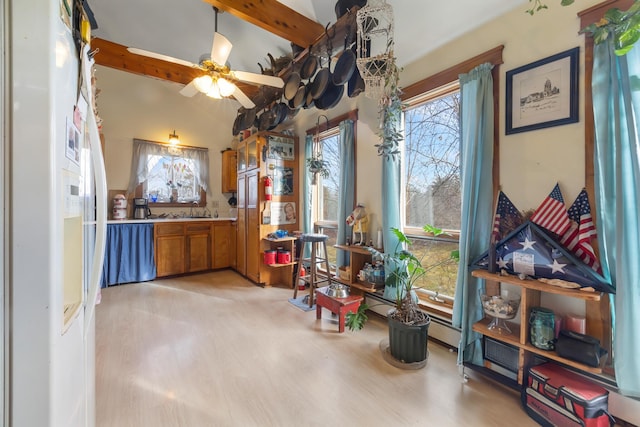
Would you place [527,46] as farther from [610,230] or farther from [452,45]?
[610,230]

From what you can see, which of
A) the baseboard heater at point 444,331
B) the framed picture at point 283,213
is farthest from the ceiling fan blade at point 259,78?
the baseboard heater at point 444,331

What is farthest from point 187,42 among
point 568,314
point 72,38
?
point 568,314

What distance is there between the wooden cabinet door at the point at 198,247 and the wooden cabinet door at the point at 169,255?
4.3 inches

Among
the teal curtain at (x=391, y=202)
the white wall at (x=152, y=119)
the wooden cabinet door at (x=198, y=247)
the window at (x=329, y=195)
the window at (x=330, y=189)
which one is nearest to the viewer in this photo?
the teal curtain at (x=391, y=202)

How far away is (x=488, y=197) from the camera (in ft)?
6.54

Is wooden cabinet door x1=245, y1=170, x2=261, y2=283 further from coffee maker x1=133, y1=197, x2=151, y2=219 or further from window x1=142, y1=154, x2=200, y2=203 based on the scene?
coffee maker x1=133, y1=197, x2=151, y2=219

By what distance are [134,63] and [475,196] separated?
176 inches

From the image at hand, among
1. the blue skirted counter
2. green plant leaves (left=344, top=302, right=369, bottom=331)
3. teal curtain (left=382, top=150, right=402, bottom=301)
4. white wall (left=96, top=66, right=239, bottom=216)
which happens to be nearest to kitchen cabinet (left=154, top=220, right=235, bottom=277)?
the blue skirted counter

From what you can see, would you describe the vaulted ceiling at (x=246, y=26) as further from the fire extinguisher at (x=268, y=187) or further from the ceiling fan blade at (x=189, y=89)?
the fire extinguisher at (x=268, y=187)

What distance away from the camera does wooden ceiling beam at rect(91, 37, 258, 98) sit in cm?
336

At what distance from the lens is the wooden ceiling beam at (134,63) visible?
11.0 feet

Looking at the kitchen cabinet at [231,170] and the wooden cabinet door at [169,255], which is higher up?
the kitchen cabinet at [231,170]

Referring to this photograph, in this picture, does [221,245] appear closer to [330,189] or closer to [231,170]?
[231,170]

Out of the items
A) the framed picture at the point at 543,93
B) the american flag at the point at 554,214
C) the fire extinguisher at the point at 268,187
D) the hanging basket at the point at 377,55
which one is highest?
the hanging basket at the point at 377,55
